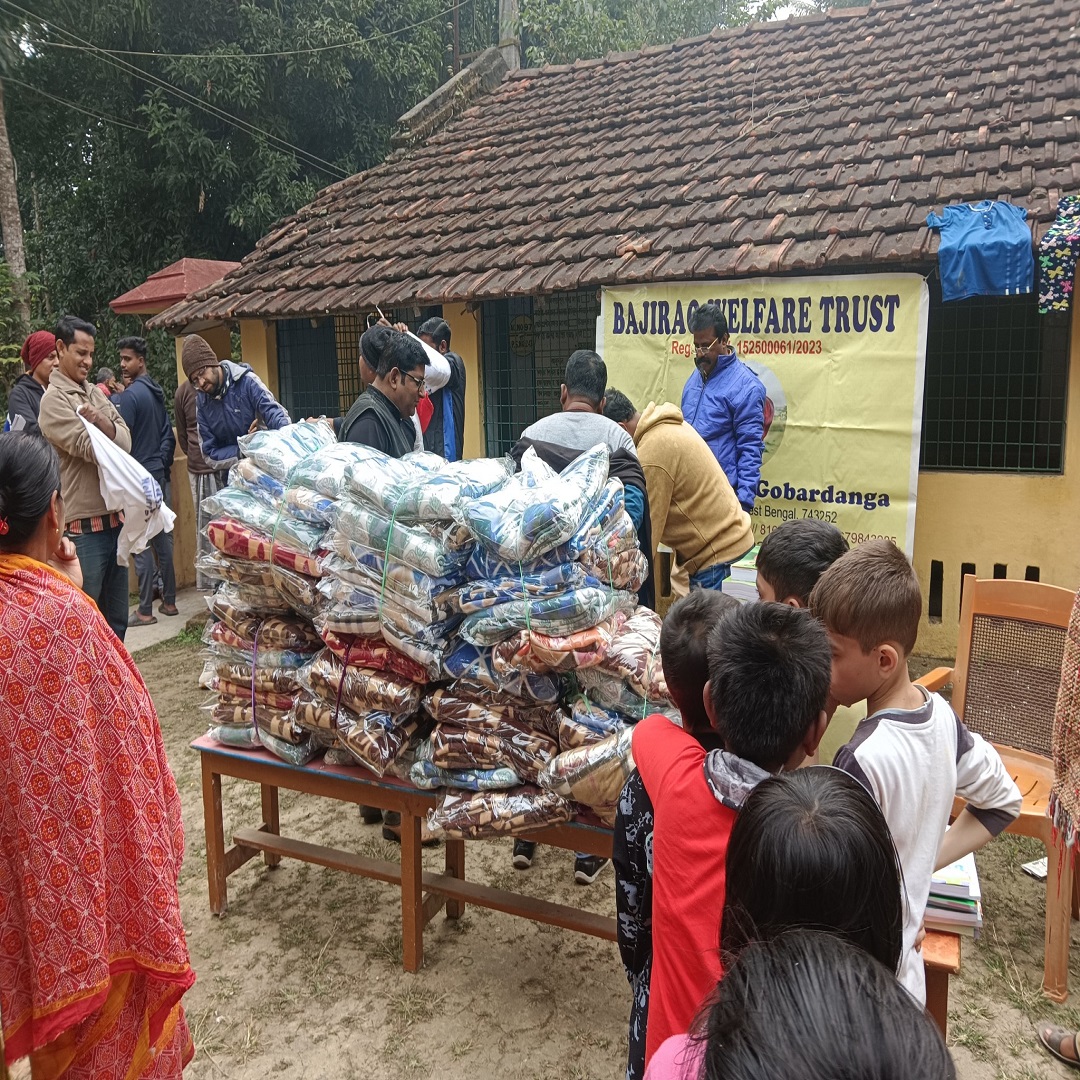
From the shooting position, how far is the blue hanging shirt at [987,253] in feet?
16.2

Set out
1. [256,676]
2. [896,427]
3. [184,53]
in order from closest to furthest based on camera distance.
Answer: [256,676] → [896,427] → [184,53]

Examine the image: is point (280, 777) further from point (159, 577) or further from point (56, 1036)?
point (159, 577)

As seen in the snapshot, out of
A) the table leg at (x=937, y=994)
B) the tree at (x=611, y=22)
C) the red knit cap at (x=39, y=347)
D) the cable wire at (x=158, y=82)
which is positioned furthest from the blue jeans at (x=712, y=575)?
the tree at (x=611, y=22)

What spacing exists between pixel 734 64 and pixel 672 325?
4000 mm

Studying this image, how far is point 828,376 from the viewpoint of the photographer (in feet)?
19.2

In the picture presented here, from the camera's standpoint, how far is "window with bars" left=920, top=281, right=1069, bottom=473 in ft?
19.1

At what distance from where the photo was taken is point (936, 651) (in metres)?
6.00

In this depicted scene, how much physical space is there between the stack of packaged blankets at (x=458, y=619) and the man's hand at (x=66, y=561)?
0.60 m

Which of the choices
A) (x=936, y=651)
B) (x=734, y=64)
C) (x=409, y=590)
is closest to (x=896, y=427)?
(x=936, y=651)

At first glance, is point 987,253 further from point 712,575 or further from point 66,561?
point 66,561

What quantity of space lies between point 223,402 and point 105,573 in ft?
6.60

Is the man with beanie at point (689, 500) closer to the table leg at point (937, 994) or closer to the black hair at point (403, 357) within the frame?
the black hair at point (403, 357)

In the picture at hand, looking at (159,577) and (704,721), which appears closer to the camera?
(704,721)

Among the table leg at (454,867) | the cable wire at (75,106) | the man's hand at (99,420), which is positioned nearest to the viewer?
the table leg at (454,867)
